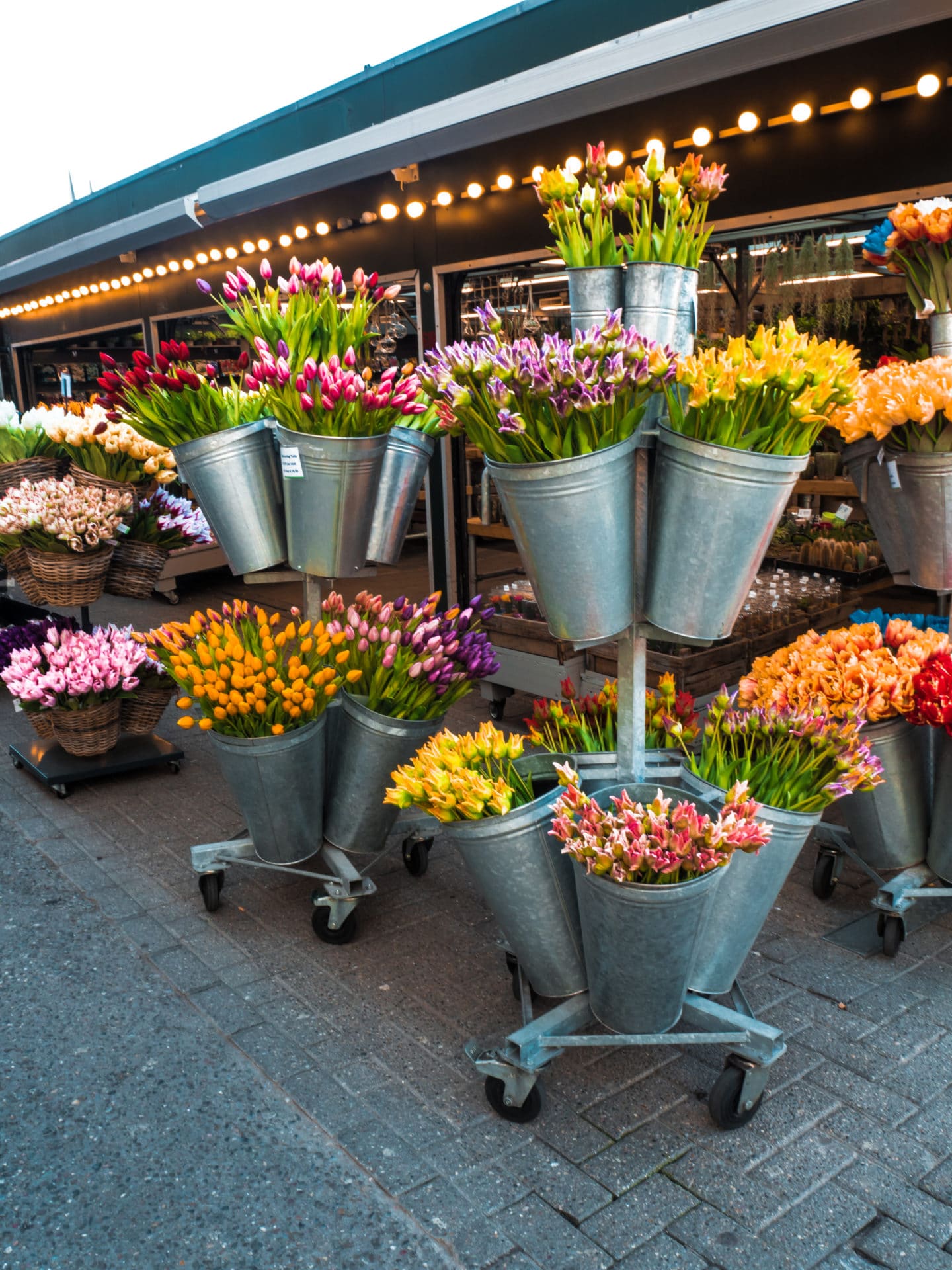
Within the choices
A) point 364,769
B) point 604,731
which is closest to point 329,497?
point 364,769

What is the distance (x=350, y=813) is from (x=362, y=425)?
4.13 feet

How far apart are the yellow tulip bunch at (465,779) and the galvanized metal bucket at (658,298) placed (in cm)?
102

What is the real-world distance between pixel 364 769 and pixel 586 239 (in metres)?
1.73

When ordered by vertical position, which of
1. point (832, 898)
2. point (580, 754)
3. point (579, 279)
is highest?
point (579, 279)

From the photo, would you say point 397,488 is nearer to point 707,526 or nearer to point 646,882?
point 707,526

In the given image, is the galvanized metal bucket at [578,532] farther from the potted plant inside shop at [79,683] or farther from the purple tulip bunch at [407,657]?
the potted plant inside shop at [79,683]

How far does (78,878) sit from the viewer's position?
375cm

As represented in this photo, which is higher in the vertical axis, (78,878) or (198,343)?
A: (198,343)

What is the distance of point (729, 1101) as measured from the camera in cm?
231

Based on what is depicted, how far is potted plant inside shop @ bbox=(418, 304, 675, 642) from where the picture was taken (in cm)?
206

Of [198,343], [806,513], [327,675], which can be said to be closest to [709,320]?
[806,513]

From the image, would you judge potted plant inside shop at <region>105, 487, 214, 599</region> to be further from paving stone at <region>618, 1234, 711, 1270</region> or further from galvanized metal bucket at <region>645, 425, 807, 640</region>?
paving stone at <region>618, 1234, 711, 1270</region>

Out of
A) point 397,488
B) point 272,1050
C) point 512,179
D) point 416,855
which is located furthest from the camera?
point 512,179

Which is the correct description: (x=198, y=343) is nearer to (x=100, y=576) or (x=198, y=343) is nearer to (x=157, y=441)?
(x=100, y=576)
